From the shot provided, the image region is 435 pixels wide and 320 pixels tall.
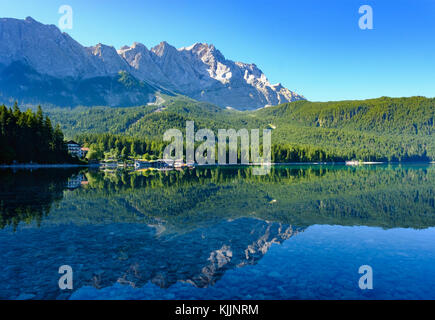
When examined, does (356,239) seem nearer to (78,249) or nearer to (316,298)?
(316,298)

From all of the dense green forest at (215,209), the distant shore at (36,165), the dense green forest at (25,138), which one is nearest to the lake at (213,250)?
the dense green forest at (215,209)

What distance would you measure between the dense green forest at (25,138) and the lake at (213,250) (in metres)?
80.6

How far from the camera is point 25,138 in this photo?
4277 inches

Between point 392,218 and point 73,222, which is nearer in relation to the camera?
point 73,222

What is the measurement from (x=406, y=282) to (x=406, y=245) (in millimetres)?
7957

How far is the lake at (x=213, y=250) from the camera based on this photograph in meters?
14.2

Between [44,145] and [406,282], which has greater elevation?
[44,145]

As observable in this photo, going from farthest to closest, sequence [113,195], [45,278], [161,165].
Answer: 1. [161,165]
2. [113,195]
3. [45,278]

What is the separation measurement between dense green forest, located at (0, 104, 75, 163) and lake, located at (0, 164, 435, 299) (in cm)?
8056

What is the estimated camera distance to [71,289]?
1401 centimetres
